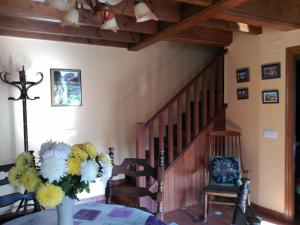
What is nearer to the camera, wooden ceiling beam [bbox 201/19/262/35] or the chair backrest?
wooden ceiling beam [bbox 201/19/262/35]

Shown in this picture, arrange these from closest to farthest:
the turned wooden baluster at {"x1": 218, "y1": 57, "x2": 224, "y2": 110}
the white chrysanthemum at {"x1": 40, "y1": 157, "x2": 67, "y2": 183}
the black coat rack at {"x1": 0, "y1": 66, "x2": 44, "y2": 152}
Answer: the white chrysanthemum at {"x1": 40, "y1": 157, "x2": 67, "y2": 183} < the black coat rack at {"x1": 0, "y1": 66, "x2": 44, "y2": 152} < the turned wooden baluster at {"x1": 218, "y1": 57, "x2": 224, "y2": 110}

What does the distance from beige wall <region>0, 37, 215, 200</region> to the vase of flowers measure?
2.26m

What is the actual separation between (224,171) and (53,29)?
2736 mm

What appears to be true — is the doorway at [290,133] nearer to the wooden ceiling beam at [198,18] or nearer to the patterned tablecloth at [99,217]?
the wooden ceiling beam at [198,18]

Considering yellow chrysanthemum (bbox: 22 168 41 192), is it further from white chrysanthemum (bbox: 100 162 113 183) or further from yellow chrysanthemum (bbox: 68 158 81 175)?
white chrysanthemum (bbox: 100 162 113 183)

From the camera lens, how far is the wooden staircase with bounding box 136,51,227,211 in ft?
11.0

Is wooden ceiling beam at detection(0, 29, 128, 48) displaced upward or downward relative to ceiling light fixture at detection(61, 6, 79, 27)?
upward

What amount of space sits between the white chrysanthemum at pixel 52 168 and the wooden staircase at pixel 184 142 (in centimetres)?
214

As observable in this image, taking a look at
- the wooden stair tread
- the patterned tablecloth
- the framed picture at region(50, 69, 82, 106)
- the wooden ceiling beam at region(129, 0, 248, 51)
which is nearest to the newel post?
the framed picture at region(50, 69, 82, 106)

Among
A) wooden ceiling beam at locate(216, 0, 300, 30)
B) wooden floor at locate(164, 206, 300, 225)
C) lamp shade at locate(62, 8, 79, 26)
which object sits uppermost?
wooden ceiling beam at locate(216, 0, 300, 30)

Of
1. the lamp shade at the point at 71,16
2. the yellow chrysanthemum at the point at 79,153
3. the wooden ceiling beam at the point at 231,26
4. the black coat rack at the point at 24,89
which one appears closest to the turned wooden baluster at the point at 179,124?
the wooden ceiling beam at the point at 231,26

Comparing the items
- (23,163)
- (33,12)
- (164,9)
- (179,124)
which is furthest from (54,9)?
(179,124)

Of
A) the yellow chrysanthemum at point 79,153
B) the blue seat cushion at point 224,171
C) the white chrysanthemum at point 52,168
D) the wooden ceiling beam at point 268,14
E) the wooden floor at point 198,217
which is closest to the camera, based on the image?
the white chrysanthemum at point 52,168

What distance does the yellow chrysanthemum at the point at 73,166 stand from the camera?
1154mm
